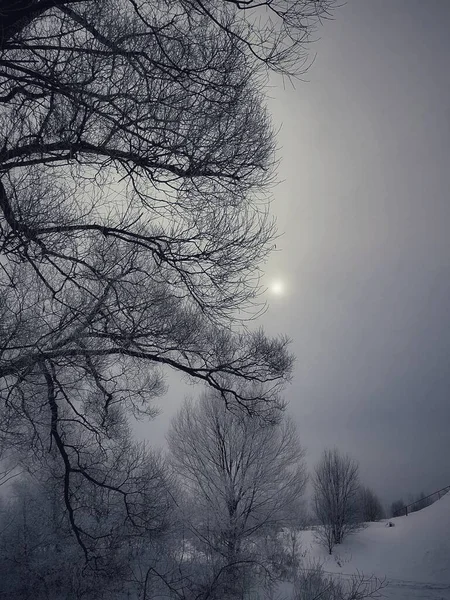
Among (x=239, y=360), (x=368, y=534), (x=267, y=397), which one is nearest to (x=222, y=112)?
(x=239, y=360)

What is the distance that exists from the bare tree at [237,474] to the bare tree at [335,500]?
57.0 feet

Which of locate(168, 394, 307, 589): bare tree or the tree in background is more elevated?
the tree in background

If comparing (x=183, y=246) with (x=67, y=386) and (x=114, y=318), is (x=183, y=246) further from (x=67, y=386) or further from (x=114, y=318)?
(x=67, y=386)

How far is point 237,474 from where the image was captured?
1206 centimetres

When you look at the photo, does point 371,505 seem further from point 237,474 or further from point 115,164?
point 115,164

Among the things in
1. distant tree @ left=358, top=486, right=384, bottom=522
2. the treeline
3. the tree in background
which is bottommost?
distant tree @ left=358, top=486, right=384, bottom=522

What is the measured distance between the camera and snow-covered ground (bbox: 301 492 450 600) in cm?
1455

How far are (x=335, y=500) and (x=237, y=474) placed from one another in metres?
20.5

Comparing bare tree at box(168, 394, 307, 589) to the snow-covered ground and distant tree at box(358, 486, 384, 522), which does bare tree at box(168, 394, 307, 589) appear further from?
distant tree at box(358, 486, 384, 522)

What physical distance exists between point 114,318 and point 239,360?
1721mm

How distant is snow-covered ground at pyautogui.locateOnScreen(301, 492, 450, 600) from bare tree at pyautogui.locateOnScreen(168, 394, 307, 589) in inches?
177

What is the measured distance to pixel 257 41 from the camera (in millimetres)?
2793

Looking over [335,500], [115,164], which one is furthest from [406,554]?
[115,164]

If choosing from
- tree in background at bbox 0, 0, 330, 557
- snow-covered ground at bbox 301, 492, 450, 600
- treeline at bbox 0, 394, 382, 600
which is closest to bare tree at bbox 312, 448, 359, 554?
snow-covered ground at bbox 301, 492, 450, 600
